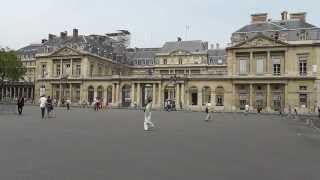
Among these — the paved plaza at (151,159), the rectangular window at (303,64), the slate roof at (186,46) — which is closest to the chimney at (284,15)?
the rectangular window at (303,64)

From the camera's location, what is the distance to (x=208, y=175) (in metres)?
9.72

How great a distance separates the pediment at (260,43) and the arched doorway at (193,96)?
11.2 metres

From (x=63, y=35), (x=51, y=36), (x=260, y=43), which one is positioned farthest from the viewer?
(x=51, y=36)

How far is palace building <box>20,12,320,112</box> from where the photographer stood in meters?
74.0

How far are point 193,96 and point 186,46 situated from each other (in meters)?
26.2

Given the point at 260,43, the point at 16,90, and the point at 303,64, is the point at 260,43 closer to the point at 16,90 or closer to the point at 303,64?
the point at 303,64

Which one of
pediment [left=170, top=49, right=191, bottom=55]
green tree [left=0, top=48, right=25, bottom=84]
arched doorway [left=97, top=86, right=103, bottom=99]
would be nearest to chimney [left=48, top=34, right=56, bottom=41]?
green tree [left=0, top=48, right=25, bottom=84]

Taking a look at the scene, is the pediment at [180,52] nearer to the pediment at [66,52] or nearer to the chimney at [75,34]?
the chimney at [75,34]

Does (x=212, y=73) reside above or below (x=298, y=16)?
below

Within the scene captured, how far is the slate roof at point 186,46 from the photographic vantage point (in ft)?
346

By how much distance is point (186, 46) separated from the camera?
10631 cm

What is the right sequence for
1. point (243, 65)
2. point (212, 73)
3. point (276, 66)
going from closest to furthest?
point (276, 66) → point (243, 65) → point (212, 73)

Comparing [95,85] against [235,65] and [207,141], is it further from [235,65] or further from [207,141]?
[207,141]

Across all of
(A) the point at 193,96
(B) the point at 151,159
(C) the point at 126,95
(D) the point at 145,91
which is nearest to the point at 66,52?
(C) the point at 126,95
